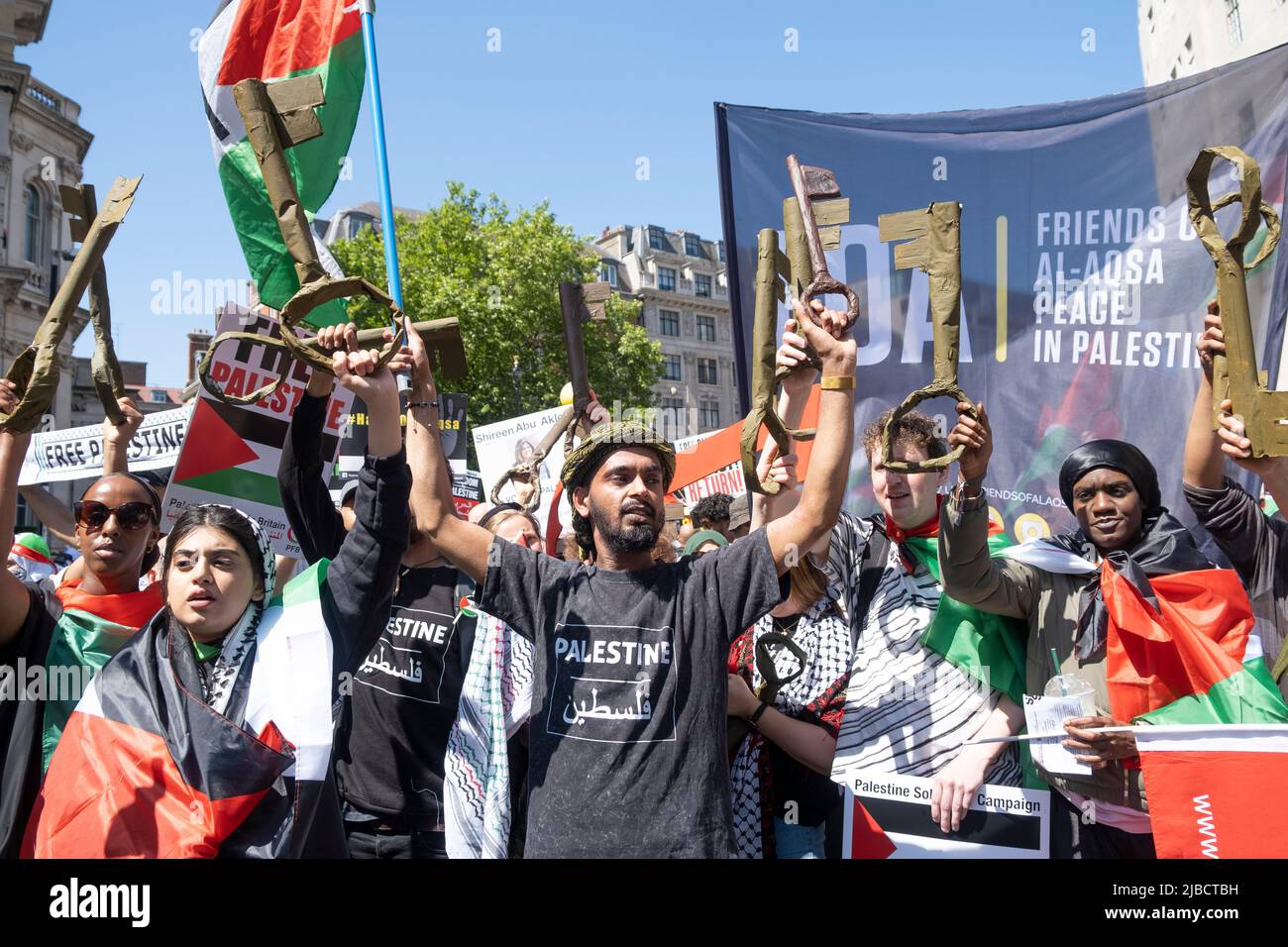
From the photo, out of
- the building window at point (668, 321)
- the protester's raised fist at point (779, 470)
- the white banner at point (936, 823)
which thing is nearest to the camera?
the white banner at point (936, 823)

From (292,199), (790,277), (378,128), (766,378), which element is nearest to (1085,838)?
(766,378)

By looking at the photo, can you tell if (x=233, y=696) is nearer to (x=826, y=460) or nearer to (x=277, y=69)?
(x=826, y=460)

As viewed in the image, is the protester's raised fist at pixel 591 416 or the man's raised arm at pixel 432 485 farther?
the protester's raised fist at pixel 591 416

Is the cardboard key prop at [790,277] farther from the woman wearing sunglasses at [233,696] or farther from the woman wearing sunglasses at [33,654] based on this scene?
the woman wearing sunglasses at [33,654]

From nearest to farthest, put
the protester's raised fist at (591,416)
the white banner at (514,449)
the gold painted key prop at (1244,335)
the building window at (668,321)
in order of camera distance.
Result: the gold painted key prop at (1244,335) < the protester's raised fist at (591,416) < the white banner at (514,449) < the building window at (668,321)

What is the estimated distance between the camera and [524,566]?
9.13 ft

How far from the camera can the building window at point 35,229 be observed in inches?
1035

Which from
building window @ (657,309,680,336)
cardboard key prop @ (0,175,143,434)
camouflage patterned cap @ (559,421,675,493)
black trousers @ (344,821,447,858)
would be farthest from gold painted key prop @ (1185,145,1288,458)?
building window @ (657,309,680,336)

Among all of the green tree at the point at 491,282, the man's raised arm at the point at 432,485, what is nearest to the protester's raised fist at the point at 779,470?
the man's raised arm at the point at 432,485

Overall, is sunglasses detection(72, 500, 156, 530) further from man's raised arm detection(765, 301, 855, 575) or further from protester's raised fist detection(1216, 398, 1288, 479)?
protester's raised fist detection(1216, 398, 1288, 479)

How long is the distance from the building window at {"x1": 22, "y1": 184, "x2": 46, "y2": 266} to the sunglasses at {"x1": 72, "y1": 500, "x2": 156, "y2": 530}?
2739cm

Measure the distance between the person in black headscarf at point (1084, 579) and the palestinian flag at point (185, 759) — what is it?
1.78m

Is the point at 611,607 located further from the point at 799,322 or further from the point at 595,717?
the point at 799,322

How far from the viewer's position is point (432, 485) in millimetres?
2850
